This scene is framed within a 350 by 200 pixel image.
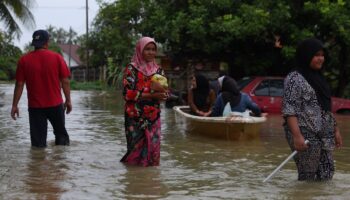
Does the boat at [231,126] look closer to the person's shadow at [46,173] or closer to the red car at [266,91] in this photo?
the person's shadow at [46,173]

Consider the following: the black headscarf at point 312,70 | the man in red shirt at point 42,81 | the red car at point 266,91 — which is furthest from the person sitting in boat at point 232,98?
the black headscarf at point 312,70

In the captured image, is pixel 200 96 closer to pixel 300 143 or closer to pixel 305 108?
pixel 305 108

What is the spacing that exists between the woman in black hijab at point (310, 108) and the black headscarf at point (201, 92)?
624cm

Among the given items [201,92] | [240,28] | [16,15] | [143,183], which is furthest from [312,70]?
[16,15]

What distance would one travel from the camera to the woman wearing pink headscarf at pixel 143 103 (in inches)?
325

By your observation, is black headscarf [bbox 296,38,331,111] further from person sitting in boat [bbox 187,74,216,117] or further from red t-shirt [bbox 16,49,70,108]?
person sitting in boat [bbox 187,74,216,117]

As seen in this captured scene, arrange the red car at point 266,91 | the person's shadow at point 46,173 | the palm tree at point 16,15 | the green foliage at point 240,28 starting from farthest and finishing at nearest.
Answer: the palm tree at point 16,15 → the red car at point 266,91 → the green foliage at point 240,28 → the person's shadow at point 46,173

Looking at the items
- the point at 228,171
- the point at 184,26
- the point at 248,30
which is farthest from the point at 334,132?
the point at 184,26

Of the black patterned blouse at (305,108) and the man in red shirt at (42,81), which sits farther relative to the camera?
the man in red shirt at (42,81)

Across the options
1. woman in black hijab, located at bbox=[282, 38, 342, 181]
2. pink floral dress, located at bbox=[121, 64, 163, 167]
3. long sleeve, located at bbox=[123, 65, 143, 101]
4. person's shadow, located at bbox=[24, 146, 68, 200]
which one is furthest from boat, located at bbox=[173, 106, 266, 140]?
woman in black hijab, located at bbox=[282, 38, 342, 181]

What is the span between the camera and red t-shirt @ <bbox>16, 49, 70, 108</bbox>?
973 cm

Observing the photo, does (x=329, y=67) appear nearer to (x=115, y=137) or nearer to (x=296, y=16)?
(x=296, y=16)

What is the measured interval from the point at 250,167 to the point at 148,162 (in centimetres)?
142

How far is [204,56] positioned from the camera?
65.9 ft
